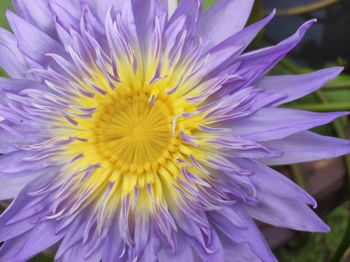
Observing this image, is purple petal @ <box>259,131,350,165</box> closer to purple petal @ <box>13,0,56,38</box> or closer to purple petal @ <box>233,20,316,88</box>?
purple petal @ <box>233,20,316,88</box>

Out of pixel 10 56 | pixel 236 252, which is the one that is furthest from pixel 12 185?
pixel 236 252

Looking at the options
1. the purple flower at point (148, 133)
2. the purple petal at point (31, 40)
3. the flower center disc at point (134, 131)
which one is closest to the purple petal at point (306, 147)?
the purple flower at point (148, 133)

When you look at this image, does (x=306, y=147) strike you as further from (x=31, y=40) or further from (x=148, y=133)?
(x=31, y=40)

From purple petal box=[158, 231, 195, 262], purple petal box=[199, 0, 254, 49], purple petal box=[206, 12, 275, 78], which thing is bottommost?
purple petal box=[158, 231, 195, 262]

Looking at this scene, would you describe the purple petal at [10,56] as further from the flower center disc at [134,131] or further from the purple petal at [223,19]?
the purple petal at [223,19]

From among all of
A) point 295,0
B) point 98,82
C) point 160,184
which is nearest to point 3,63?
point 98,82

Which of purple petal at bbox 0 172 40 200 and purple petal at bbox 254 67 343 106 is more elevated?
purple petal at bbox 254 67 343 106

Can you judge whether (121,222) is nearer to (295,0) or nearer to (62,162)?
(62,162)

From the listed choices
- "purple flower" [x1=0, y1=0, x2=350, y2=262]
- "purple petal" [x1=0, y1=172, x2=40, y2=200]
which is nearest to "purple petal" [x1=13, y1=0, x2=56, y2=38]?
"purple flower" [x1=0, y1=0, x2=350, y2=262]
